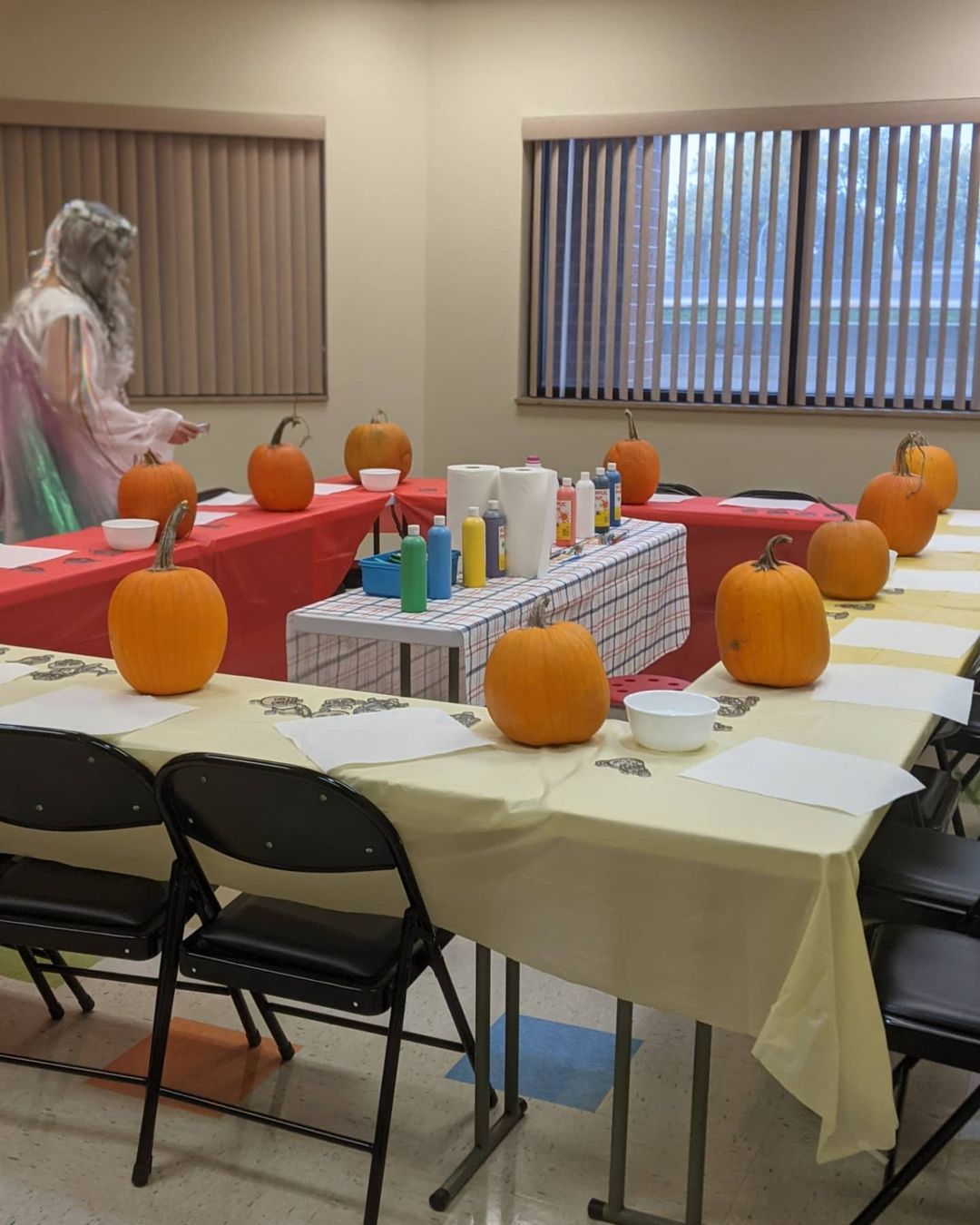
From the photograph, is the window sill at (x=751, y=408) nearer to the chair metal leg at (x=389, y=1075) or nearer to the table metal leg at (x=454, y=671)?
the table metal leg at (x=454, y=671)

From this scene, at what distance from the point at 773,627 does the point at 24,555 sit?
2.32 meters

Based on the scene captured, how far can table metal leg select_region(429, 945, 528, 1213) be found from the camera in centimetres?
231

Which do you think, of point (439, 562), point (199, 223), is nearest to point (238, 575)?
point (439, 562)

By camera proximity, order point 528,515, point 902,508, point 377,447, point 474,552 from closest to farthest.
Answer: point 474,552 → point 528,515 → point 902,508 → point 377,447

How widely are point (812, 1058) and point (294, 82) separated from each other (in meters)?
6.23

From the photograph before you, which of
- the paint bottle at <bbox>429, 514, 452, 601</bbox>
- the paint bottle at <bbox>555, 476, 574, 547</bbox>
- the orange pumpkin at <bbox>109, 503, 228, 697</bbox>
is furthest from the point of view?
the paint bottle at <bbox>555, 476, 574, 547</bbox>

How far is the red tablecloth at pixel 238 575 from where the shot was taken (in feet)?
12.0

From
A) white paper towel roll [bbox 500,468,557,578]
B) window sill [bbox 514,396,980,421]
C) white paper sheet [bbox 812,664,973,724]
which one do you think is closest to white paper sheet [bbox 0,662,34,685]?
white paper towel roll [bbox 500,468,557,578]

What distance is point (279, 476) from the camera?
479 cm

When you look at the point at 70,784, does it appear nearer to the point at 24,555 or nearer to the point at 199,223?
the point at 24,555

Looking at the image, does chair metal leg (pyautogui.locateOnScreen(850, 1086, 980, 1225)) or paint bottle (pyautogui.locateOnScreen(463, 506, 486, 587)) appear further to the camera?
paint bottle (pyautogui.locateOnScreen(463, 506, 486, 587))

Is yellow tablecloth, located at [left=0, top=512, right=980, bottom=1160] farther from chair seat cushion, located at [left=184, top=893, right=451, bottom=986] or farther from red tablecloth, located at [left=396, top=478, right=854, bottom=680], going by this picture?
red tablecloth, located at [left=396, top=478, right=854, bottom=680]

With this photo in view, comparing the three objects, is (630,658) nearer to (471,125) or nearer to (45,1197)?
(45,1197)

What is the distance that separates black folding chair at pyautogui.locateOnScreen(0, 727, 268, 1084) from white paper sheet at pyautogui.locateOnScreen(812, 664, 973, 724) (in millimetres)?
1325
